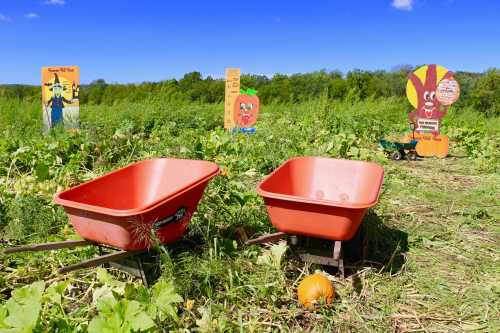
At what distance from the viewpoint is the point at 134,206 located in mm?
3051

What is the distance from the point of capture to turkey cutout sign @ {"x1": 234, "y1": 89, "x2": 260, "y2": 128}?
8.44 metres

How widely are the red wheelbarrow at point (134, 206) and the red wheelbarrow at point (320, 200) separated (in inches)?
17.1

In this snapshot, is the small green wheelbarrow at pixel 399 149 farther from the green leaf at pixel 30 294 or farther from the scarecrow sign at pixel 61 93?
the green leaf at pixel 30 294

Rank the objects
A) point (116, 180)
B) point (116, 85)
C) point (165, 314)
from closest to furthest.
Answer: point (165, 314), point (116, 180), point (116, 85)

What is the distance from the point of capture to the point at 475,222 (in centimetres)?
356

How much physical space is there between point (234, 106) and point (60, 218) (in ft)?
18.1

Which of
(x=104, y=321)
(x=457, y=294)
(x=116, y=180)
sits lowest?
(x=457, y=294)

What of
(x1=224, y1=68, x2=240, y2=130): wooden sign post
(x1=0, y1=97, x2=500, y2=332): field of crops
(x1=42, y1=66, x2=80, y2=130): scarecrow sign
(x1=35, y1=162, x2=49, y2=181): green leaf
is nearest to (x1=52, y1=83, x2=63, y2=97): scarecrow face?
(x1=42, y1=66, x2=80, y2=130): scarecrow sign

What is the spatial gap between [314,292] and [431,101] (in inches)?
205

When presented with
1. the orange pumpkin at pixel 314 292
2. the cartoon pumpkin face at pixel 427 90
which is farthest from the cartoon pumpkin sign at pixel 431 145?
the orange pumpkin at pixel 314 292

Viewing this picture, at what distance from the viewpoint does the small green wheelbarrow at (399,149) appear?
623 cm

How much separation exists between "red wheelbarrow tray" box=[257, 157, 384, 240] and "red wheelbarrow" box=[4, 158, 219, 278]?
0.46 meters

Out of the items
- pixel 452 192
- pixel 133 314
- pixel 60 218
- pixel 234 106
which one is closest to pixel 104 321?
pixel 133 314

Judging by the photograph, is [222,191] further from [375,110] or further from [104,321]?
[375,110]
